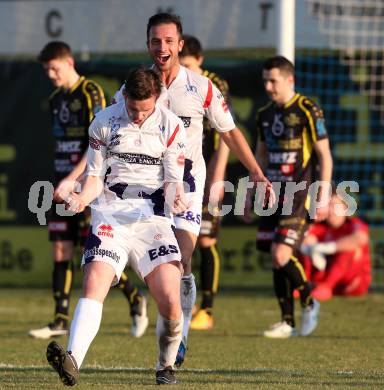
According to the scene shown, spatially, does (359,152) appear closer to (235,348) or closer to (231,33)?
(231,33)

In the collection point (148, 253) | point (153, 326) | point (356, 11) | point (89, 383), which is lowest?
point (153, 326)

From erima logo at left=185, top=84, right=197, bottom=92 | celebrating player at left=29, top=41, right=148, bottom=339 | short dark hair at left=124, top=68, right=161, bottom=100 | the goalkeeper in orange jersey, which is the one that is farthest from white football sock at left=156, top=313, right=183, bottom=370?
the goalkeeper in orange jersey

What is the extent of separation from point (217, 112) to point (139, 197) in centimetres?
104

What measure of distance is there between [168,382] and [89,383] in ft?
1.57

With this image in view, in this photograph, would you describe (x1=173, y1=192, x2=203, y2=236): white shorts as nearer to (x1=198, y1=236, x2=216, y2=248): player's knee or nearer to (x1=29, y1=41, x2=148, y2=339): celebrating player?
(x1=29, y1=41, x2=148, y2=339): celebrating player

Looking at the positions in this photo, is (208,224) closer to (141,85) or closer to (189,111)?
(189,111)

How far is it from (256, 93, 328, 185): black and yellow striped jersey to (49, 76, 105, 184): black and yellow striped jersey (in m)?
1.52

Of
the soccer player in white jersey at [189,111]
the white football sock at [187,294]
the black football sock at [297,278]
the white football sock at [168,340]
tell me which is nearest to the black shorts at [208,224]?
the black football sock at [297,278]

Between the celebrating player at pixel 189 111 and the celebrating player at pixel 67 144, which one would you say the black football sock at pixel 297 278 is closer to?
the celebrating player at pixel 67 144

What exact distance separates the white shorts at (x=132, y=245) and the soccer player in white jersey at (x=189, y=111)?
89 cm

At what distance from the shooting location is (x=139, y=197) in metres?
6.89

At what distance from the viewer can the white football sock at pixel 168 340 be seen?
22.9ft

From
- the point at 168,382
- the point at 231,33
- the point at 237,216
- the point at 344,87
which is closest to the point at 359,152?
the point at 344,87

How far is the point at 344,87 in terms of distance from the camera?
14336mm
